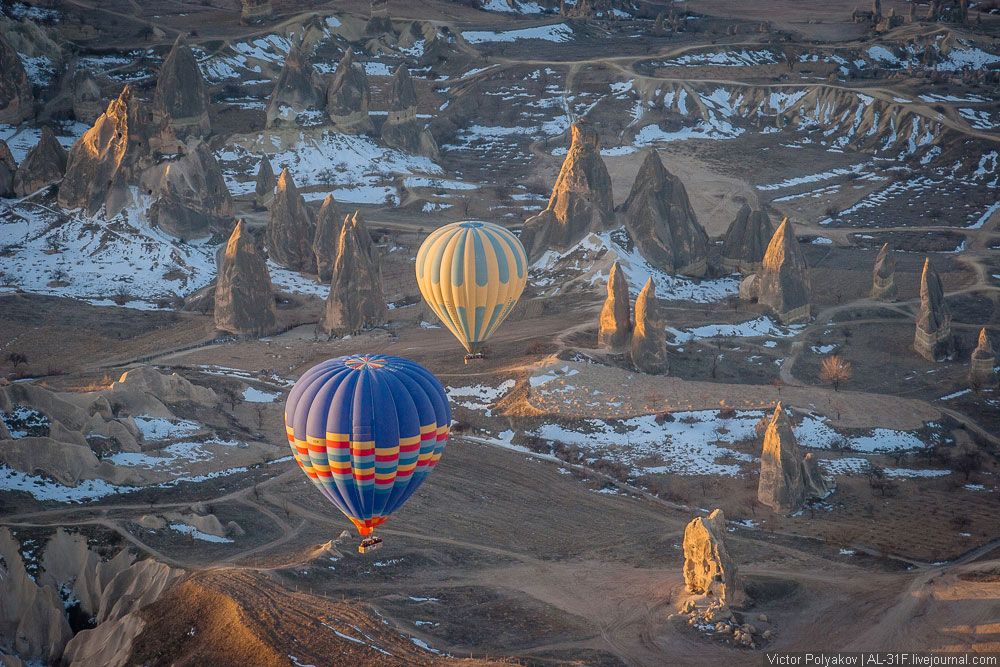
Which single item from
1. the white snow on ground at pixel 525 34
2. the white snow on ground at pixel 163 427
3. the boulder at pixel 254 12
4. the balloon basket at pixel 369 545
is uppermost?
the boulder at pixel 254 12

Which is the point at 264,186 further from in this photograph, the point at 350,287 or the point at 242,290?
the point at 350,287

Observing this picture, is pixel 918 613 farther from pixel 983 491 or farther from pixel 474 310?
pixel 474 310

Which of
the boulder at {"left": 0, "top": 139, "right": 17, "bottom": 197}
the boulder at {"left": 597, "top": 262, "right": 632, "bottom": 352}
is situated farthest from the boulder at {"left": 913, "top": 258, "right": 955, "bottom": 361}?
the boulder at {"left": 0, "top": 139, "right": 17, "bottom": 197}

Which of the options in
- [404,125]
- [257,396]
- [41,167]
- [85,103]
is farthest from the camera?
[404,125]

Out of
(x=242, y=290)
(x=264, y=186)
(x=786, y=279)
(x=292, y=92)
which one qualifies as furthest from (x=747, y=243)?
(x=292, y=92)

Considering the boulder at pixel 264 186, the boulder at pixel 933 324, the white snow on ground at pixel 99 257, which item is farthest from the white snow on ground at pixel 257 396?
the boulder at pixel 933 324

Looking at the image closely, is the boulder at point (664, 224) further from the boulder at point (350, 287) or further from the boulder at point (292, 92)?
the boulder at point (292, 92)
